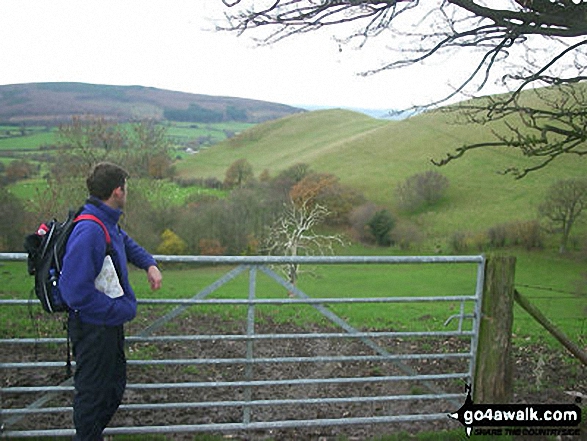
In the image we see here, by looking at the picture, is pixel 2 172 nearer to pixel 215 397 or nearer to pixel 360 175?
pixel 215 397

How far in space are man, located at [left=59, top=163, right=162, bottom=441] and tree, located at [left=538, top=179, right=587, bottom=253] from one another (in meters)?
32.1

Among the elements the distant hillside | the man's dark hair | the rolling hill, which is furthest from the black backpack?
the distant hillside

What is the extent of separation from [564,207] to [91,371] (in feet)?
112

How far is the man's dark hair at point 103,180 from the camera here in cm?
337

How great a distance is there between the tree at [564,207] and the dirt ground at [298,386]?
25955 millimetres

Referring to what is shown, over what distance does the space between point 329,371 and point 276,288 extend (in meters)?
19.0

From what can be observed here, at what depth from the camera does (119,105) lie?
4938 cm

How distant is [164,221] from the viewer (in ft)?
97.1

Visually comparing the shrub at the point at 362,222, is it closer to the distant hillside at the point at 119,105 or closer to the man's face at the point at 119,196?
the distant hillside at the point at 119,105

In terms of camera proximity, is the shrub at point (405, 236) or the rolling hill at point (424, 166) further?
the rolling hill at point (424, 166)

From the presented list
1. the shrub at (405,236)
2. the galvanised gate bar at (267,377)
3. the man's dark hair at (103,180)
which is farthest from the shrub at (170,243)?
the man's dark hair at (103,180)

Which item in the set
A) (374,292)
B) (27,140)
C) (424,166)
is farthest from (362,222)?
(27,140)

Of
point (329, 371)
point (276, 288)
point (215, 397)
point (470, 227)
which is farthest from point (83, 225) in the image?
point (470, 227)

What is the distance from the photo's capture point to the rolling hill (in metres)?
40.3
